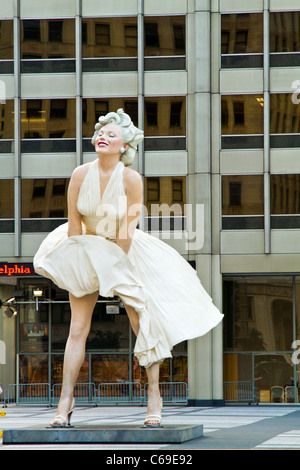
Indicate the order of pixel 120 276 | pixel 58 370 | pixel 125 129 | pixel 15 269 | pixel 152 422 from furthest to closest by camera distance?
pixel 58 370, pixel 15 269, pixel 125 129, pixel 120 276, pixel 152 422

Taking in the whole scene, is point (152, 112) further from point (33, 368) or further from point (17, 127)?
point (33, 368)

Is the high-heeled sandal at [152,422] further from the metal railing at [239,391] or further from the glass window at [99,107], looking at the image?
the glass window at [99,107]

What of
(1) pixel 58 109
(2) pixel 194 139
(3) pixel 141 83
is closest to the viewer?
(2) pixel 194 139

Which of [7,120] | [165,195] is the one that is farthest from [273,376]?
[7,120]

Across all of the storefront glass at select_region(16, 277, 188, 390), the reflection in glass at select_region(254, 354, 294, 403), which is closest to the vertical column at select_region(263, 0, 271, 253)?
the reflection in glass at select_region(254, 354, 294, 403)

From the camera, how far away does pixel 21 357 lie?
32.8 meters

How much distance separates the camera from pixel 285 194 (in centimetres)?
3047

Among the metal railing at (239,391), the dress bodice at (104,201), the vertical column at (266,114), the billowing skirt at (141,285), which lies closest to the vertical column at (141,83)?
the vertical column at (266,114)

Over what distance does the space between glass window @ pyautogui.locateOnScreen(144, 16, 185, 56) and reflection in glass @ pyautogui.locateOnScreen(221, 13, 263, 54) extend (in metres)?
1.47

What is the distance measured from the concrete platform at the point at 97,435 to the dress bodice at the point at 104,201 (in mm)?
2780

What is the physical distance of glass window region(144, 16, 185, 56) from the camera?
102 ft

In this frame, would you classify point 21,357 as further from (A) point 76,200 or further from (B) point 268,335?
(A) point 76,200

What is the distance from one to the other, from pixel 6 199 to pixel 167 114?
6398 millimetres

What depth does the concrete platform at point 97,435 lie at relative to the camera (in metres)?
11.4
